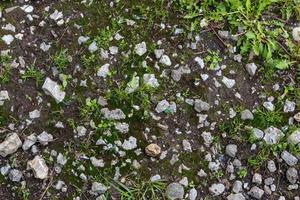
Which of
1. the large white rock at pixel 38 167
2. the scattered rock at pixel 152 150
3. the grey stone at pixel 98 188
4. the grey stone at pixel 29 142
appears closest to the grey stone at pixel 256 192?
the scattered rock at pixel 152 150

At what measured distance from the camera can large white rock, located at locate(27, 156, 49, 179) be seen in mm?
4738

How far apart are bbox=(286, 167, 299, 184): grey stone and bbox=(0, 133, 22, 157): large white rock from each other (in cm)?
266

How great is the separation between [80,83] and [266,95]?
6.47 ft

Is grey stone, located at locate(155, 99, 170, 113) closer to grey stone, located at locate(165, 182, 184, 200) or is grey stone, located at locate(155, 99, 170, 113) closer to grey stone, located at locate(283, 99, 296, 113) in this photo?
grey stone, located at locate(165, 182, 184, 200)

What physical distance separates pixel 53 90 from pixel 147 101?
37.3 inches

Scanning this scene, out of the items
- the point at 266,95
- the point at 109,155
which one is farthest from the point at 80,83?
the point at 266,95

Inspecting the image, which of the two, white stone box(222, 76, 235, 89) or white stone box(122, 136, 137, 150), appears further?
white stone box(222, 76, 235, 89)

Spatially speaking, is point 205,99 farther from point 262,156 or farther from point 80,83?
point 80,83

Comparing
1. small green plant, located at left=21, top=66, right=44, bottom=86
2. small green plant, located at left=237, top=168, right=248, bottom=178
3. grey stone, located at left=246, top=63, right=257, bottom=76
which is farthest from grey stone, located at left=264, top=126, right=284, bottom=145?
small green plant, located at left=21, top=66, right=44, bottom=86

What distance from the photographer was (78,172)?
4.84 metres

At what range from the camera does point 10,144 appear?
4762 millimetres

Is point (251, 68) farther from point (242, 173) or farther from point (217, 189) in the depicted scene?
point (217, 189)

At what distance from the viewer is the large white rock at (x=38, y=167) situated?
187 inches

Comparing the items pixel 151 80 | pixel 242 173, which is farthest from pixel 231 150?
pixel 151 80
